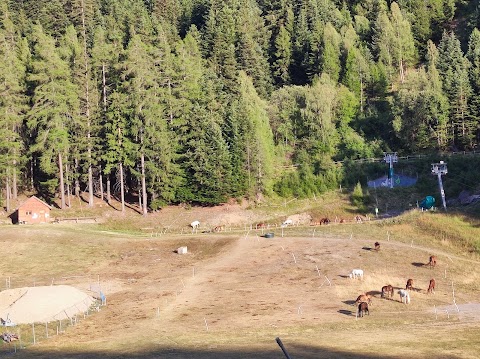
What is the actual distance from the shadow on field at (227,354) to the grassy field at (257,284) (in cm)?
9

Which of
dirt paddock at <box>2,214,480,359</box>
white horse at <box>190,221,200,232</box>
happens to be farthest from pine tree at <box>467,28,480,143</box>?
white horse at <box>190,221,200,232</box>

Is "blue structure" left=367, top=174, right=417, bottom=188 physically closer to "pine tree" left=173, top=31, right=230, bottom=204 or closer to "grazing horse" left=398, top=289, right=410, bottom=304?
"pine tree" left=173, top=31, right=230, bottom=204

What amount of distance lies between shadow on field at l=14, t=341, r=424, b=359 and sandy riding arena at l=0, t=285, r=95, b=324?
8294 mm

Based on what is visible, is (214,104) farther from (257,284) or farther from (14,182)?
(257,284)

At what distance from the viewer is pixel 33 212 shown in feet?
241

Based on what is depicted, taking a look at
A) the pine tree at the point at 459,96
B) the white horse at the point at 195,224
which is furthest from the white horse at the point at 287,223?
the pine tree at the point at 459,96

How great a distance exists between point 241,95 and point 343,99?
1805 centimetres

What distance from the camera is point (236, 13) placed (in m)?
128

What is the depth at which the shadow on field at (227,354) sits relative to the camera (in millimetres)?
28000

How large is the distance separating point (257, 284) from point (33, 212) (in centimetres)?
3741

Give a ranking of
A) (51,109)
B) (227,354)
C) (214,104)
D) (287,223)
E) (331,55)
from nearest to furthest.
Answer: (227,354) < (287,223) < (51,109) < (214,104) < (331,55)

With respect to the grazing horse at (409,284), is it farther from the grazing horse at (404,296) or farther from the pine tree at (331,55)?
the pine tree at (331,55)

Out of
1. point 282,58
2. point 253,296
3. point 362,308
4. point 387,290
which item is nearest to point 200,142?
point 282,58

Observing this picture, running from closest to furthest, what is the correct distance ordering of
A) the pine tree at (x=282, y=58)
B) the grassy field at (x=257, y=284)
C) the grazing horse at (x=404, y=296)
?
the grassy field at (x=257, y=284) → the grazing horse at (x=404, y=296) → the pine tree at (x=282, y=58)
